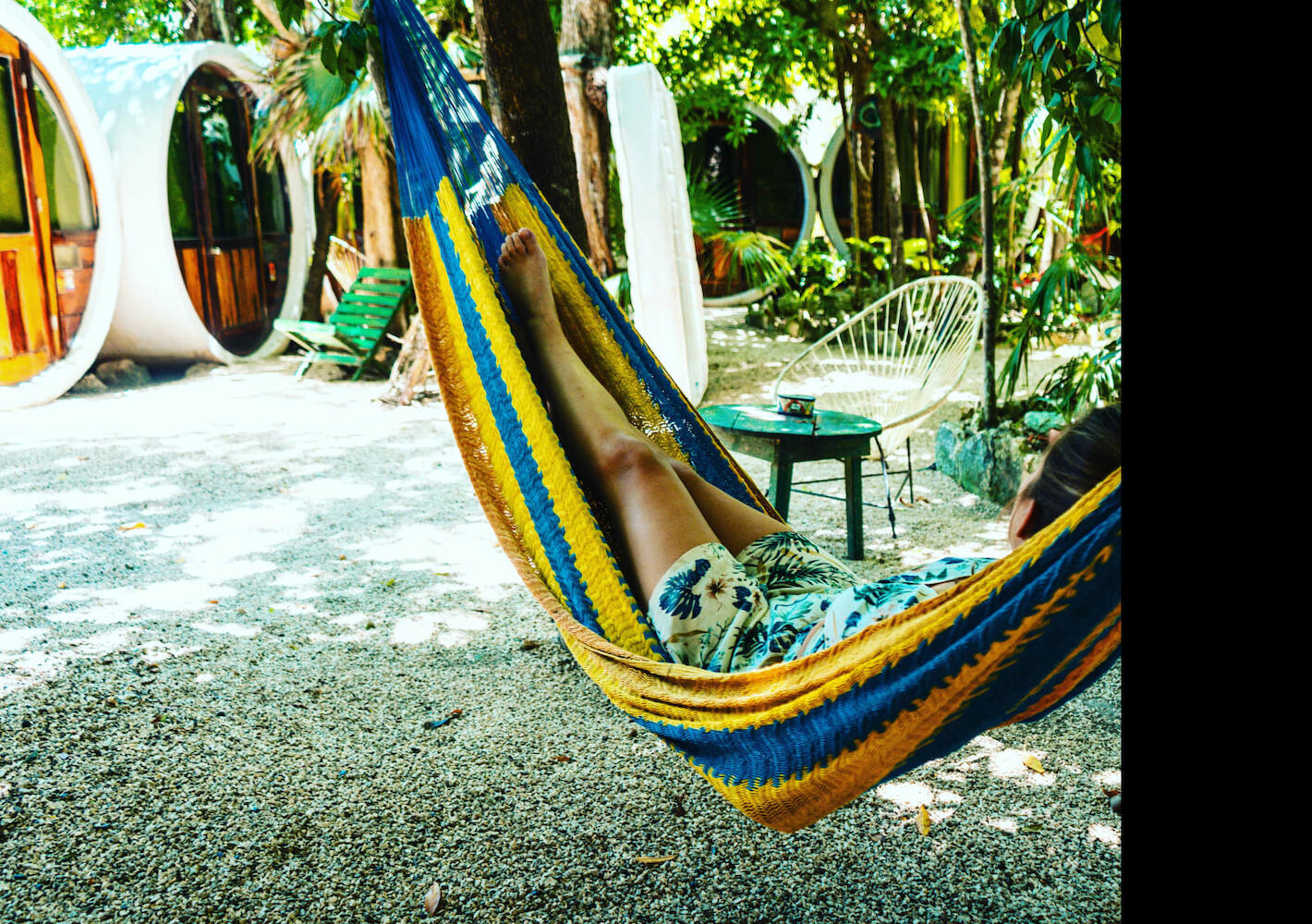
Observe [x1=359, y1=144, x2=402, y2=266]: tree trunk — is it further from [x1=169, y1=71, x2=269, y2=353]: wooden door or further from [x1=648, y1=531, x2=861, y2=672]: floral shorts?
[x1=648, y1=531, x2=861, y2=672]: floral shorts

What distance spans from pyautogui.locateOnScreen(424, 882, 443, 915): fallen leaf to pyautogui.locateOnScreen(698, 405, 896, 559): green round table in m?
1.39

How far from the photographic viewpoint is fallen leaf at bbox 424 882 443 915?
1505 mm

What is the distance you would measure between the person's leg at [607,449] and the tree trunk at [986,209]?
2.04 meters

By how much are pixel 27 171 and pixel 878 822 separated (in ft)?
19.0

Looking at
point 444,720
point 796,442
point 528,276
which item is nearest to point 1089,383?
point 796,442

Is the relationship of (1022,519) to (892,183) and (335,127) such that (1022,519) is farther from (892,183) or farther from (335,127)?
(892,183)

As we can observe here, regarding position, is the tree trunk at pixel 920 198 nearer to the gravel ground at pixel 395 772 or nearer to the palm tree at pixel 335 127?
the palm tree at pixel 335 127

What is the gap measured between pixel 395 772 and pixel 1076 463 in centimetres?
134

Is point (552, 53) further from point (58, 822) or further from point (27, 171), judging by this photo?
point (27, 171)

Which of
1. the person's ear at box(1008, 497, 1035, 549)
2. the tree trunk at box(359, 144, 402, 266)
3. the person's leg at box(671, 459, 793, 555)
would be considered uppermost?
the tree trunk at box(359, 144, 402, 266)

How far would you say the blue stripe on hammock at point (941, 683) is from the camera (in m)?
0.94

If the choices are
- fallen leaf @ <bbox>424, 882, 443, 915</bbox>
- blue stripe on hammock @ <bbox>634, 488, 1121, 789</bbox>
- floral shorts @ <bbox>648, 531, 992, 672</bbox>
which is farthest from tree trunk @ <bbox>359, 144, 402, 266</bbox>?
blue stripe on hammock @ <bbox>634, 488, 1121, 789</bbox>

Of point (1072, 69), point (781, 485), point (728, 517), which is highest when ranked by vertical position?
point (1072, 69)

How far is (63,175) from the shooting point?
18.8 ft
